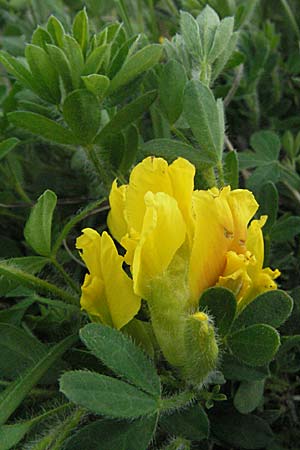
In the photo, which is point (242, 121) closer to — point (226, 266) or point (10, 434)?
point (226, 266)

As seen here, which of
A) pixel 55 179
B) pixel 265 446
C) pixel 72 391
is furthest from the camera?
pixel 55 179

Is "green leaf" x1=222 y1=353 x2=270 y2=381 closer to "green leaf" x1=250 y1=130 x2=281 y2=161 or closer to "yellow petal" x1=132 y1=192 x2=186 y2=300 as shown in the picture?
"yellow petal" x1=132 y1=192 x2=186 y2=300

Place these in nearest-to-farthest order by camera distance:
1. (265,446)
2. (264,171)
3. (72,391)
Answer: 1. (72,391)
2. (265,446)
3. (264,171)

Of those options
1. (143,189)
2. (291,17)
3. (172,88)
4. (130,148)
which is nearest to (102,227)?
(130,148)

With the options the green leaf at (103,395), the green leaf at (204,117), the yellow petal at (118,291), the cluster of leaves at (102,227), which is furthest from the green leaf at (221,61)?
the green leaf at (103,395)

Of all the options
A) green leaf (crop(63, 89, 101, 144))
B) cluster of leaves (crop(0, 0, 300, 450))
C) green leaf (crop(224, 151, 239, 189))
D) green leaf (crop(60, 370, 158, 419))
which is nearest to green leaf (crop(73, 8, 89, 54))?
cluster of leaves (crop(0, 0, 300, 450))

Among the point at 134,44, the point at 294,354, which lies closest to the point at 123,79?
the point at 134,44
